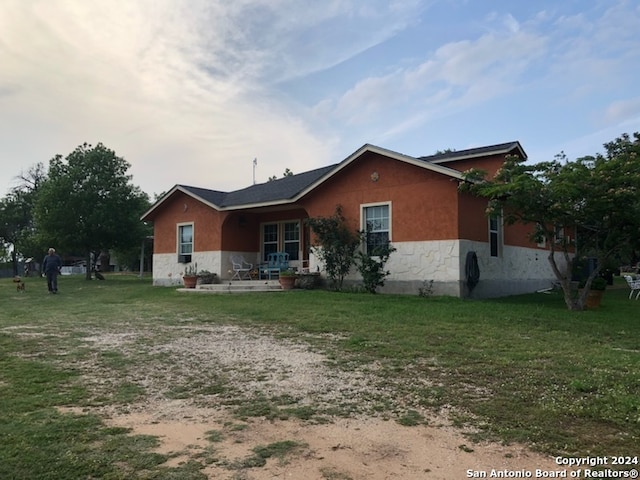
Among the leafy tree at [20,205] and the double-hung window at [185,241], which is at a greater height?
the leafy tree at [20,205]

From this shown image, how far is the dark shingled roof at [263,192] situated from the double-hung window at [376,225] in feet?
8.79

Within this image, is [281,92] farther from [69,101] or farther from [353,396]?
[353,396]

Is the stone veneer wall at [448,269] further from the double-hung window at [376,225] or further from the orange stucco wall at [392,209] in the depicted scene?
the double-hung window at [376,225]

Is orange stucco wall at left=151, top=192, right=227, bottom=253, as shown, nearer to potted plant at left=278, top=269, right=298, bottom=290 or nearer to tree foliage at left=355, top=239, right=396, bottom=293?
potted plant at left=278, top=269, right=298, bottom=290

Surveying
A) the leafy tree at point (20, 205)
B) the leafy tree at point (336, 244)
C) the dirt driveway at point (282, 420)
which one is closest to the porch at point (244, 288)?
the leafy tree at point (336, 244)

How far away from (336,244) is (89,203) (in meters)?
16.8

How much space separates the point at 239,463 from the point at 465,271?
Answer: 11.6 meters

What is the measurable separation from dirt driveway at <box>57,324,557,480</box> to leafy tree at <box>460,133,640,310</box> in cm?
669

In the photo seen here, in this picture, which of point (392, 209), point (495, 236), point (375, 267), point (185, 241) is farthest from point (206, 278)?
point (495, 236)

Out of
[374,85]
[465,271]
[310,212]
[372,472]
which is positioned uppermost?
[374,85]

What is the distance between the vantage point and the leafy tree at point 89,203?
25875 millimetres

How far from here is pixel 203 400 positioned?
4621 mm

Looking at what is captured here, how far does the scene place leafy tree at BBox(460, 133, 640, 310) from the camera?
1019 cm

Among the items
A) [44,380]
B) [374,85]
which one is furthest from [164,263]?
[44,380]
